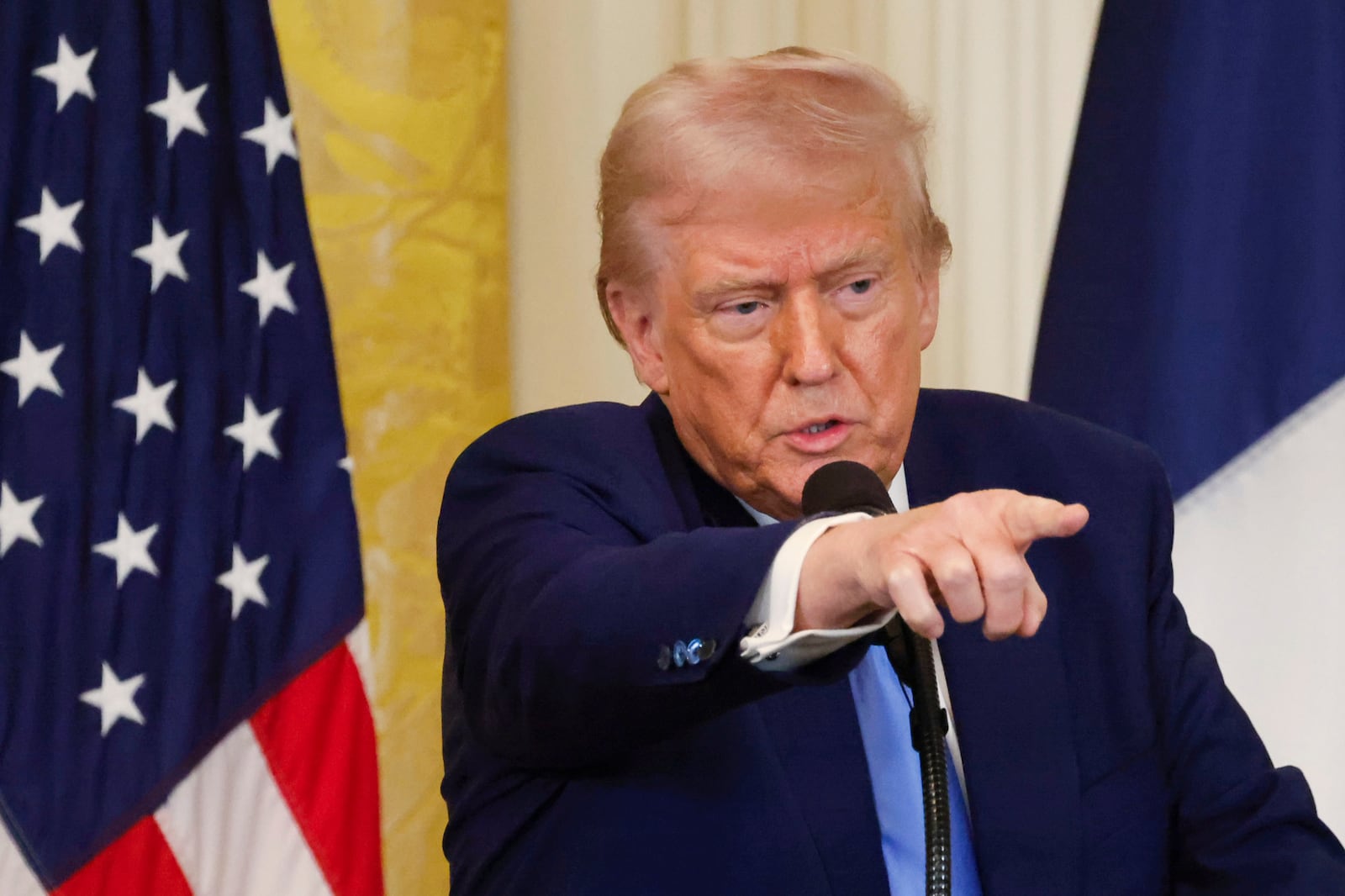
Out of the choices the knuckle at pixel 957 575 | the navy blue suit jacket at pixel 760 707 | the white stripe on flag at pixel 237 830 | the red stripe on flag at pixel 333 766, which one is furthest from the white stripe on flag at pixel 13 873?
the knuckle at pixel 957 575

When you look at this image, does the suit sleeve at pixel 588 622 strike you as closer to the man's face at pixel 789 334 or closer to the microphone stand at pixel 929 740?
the microphone stand at pixel 929 740

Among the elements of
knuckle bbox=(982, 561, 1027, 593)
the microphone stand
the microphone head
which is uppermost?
knuckle bbox=(982, 561, 1027, 593)

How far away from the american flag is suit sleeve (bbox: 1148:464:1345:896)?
1.50 metres

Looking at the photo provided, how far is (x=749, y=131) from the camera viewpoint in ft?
4.91

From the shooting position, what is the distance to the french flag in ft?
7.76

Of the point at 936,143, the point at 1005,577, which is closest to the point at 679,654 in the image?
the point at 1005,577

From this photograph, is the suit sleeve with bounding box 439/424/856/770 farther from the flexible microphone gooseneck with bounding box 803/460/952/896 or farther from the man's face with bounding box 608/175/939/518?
the man's face with bounding box 608/175/939/518

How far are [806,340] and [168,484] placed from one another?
1.41 metres

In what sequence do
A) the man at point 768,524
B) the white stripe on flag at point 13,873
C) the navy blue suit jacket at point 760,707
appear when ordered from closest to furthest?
the navy blue suit jacket at point 760,707
the man at point 768,524
the white stripe on flag at point 13,873

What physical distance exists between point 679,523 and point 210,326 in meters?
1.32

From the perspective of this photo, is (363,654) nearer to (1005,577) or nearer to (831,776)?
(831,776)

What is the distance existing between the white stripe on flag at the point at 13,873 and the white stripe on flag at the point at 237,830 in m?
0.21

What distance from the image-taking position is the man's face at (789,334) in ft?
4.88

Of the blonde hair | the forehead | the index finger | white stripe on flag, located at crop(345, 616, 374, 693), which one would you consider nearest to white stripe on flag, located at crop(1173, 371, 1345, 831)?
the blonde hair
